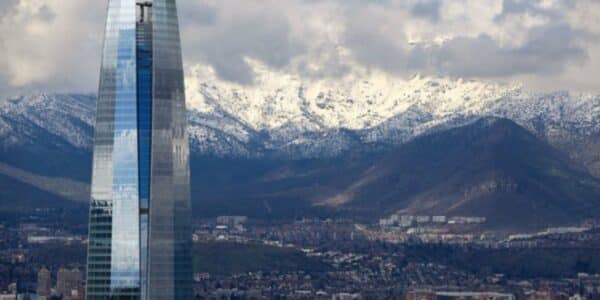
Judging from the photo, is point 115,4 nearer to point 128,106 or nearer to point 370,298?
point 128,106

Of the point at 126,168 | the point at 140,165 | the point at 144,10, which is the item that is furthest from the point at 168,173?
the point at 144,10

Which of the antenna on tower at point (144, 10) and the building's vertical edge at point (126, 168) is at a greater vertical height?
the antenna on tower at point (144, 10)

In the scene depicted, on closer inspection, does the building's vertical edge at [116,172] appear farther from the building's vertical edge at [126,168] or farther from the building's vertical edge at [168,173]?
the building's vertical edge at [168,173]

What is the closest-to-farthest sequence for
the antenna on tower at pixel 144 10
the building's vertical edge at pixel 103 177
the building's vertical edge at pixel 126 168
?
the building's vertical edge at pixel 126 168 < the building's vertical edge at pixel 103 177 < the antenna on tower at pixel 144 10

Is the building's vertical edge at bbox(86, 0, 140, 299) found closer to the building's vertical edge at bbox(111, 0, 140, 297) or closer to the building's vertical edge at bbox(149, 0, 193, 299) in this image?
the building's vertical edge at bbox(111, 0, 140, 297)

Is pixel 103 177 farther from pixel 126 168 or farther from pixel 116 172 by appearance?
pixel 126 168

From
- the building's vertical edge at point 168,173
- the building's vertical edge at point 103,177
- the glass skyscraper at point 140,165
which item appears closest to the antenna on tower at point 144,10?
the glass skyscraper at point 140,165
